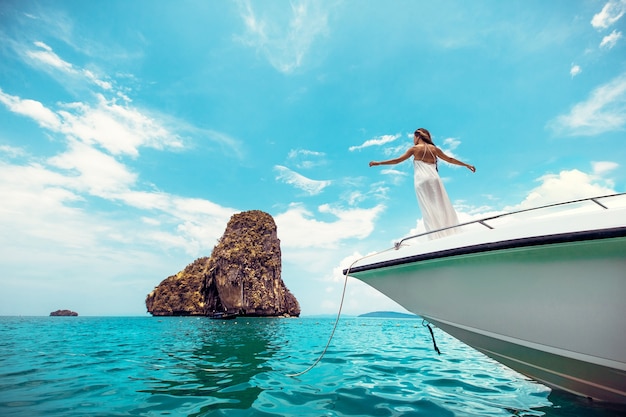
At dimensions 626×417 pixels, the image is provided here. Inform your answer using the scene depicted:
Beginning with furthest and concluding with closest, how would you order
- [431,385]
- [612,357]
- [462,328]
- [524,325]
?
[431,385], [462,328], [524,325], [612,357]

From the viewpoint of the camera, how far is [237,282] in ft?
201

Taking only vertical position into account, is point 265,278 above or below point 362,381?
above

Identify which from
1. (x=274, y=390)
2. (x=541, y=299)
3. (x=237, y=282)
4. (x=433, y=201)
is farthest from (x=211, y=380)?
(x=237, y=282)

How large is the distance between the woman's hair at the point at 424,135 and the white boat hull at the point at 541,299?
1.53 metres

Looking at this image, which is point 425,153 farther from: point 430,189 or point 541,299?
point 541,299

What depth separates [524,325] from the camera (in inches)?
93.0

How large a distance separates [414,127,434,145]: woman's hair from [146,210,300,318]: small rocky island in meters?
51.0

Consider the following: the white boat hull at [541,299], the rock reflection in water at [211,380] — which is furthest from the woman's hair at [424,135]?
the rock reflection in water at [211,380]

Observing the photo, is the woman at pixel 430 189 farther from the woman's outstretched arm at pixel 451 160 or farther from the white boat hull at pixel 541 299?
Result: the white boat hull at pixel 541 299

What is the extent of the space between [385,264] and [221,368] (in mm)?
4249

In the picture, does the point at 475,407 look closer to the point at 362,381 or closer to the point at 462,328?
the point at 462,328

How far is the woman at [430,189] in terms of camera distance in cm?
327

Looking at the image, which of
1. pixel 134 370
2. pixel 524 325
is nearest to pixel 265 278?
pixel 134 370

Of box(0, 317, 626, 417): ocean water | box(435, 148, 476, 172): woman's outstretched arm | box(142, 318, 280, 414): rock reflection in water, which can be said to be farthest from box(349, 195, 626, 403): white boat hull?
box(142, 318, 280, 414): rock reflection in water
